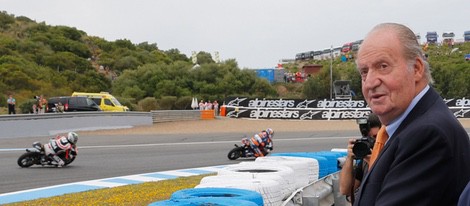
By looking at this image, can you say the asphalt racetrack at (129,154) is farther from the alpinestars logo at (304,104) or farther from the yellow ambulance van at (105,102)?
the alpinestars logo at (304,104)

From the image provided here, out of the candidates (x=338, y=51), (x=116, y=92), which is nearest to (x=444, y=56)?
(x=338, y=51)

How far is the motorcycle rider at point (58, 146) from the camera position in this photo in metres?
15.1

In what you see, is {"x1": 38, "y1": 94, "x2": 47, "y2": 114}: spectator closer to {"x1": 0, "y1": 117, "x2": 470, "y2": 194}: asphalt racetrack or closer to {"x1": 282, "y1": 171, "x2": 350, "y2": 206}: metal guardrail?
{"x1": 0, "y1": 117, "x2": 470, "y2": 194}: asphalt racetrack

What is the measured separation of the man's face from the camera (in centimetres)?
237

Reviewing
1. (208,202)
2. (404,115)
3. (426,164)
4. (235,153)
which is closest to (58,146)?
(235,153)

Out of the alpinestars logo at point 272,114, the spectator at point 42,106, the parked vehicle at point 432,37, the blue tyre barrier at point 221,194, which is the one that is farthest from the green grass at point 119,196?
the parked vehicle at point 432,37

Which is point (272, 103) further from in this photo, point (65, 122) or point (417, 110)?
point (417, 110)

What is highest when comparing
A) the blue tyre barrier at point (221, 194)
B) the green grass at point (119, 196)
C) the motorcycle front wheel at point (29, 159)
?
the blue tyre barrier at point (221, 194)

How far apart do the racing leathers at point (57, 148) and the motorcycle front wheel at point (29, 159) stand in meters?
0.30

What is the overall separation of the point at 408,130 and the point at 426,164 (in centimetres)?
16

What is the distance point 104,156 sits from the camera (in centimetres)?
1859

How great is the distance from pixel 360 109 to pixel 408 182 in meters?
39.1

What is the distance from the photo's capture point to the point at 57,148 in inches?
597

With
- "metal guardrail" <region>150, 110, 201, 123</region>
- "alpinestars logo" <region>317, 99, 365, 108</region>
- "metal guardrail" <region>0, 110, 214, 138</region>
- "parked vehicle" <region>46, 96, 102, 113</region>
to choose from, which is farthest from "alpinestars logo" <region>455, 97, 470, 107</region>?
"parked vehicle" <region>46, 96, 102, 113</region>
